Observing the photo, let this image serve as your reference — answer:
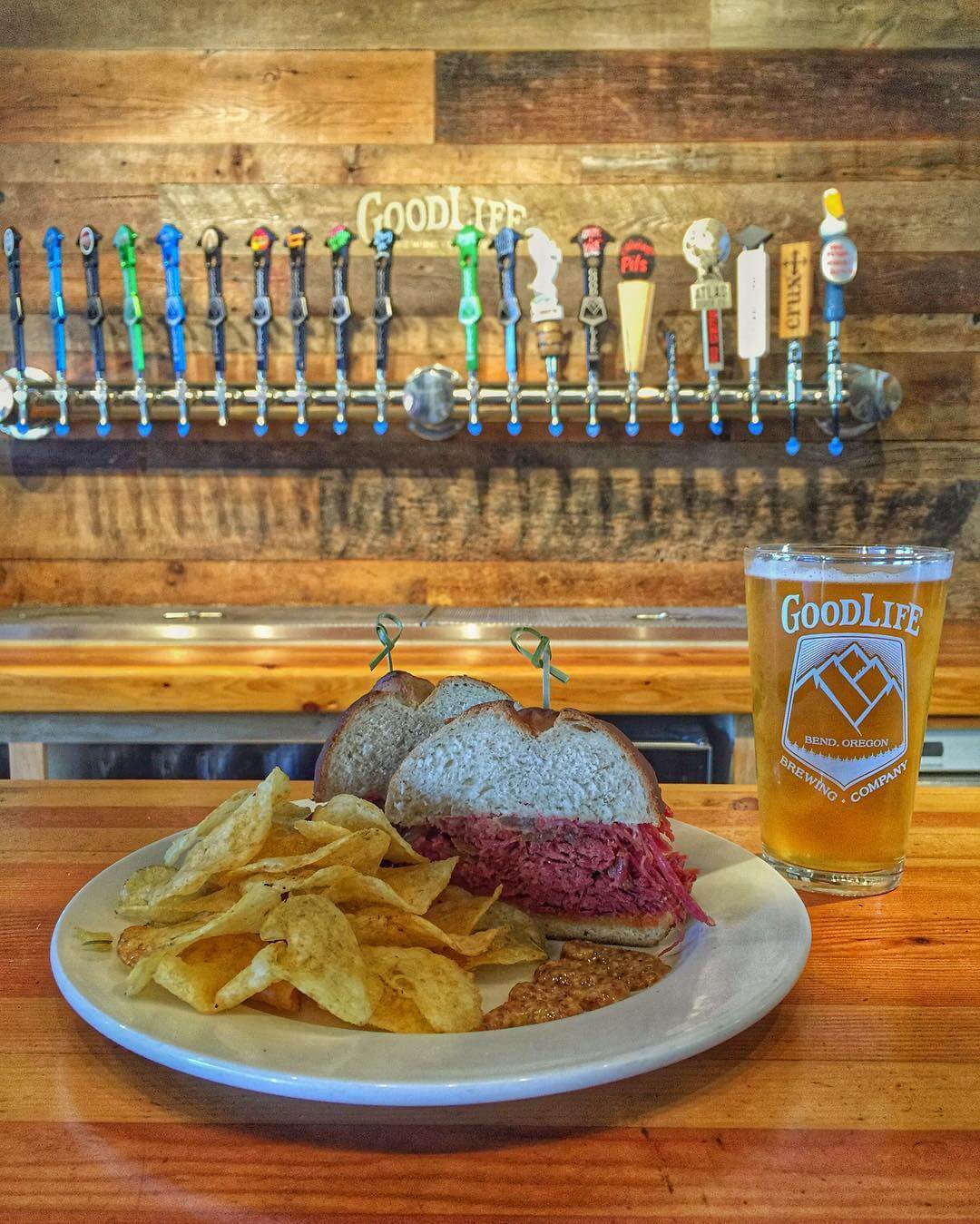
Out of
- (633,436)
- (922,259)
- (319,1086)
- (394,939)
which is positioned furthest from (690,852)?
(922,259)

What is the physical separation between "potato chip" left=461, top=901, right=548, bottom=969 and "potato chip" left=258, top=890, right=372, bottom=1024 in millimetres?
89

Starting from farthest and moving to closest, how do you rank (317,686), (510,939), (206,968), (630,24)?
1. (630,24)
2. (317,686)
3. (510,939)
4. (206,968)

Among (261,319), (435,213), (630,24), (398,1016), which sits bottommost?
(398,1016)

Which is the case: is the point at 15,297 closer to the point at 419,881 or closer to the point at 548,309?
the point at 548,309

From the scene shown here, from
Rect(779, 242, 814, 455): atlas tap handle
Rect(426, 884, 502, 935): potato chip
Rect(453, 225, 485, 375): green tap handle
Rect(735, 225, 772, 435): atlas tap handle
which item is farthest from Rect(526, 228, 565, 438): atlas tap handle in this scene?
Rect(426, 884, 502, 935): potato chip

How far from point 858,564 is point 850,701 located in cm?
10

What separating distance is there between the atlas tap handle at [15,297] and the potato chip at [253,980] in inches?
92.8

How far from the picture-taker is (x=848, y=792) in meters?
0.79

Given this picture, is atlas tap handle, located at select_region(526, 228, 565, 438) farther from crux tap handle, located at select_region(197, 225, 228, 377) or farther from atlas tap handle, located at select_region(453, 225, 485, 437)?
crux tap handle, located at select_region(197, 225, 228, 377)

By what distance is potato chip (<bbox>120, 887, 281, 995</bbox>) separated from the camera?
1.98 feet

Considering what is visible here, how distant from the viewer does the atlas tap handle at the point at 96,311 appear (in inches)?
100

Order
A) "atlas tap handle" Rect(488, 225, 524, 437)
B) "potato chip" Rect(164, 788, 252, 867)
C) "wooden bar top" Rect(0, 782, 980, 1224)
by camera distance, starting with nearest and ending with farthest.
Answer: "wooden bar top" Rect(0, 782, 980, 1224) → "potato chip" Rect(164, 788, 252, 867) → "atlas tap handle" Rect(488, 225, 524, 437)

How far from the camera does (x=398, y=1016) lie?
0.60m

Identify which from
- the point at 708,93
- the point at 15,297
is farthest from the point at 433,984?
the point at 708,93
